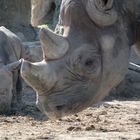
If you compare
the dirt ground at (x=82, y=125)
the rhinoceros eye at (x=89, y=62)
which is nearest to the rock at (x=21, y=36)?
the dirt ground at (x=82, y=125)

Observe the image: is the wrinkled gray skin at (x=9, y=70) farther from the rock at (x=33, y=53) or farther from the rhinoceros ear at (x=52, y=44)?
the rhinoceros ear at (x=52, y=44)

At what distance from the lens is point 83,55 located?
5.50m

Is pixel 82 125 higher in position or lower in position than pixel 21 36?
higher

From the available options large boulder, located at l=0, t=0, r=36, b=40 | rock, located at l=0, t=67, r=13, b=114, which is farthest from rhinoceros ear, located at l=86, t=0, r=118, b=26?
large boulder, located at l=0, t=0, r=36, b=40

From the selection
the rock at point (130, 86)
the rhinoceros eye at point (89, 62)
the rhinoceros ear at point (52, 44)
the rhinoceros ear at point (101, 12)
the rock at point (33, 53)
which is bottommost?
the rock at point (130, 86)

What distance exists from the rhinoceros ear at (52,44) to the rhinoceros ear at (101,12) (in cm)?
35

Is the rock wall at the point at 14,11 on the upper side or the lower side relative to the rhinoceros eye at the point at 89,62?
lower

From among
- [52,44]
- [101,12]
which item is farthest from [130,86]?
[52,44]

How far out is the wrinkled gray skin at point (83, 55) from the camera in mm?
5375

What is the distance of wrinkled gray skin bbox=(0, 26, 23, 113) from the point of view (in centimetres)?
1107

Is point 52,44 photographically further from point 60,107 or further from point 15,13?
point 15,13

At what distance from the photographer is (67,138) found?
6.64 metres

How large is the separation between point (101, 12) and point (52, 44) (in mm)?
520

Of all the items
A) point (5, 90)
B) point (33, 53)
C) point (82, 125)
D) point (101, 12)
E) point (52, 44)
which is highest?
point (101, 12)
